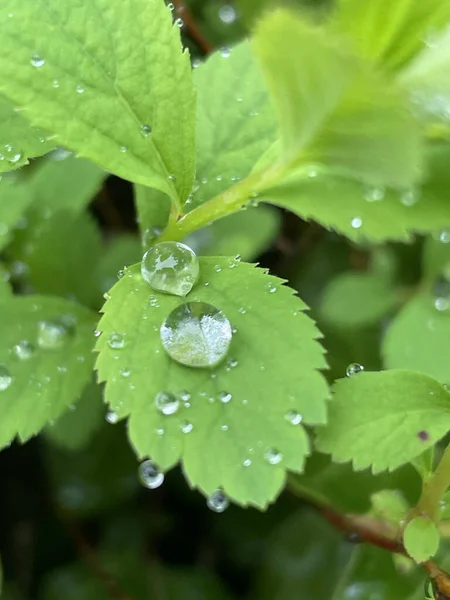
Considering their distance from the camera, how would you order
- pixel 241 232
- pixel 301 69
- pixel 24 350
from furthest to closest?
pixel 241 232, pixel 24 350, pixel 301 69

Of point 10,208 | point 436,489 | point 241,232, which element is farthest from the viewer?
point 241,232

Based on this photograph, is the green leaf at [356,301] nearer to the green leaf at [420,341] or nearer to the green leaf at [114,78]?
the green leaf at [420,341]

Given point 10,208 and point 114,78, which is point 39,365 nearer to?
point 10,208

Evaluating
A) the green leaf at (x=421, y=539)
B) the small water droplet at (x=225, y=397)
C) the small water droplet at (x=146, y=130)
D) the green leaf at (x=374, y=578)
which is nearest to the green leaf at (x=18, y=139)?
the small water droplet at (x=146, y=130)

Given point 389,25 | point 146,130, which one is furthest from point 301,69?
point 146,130

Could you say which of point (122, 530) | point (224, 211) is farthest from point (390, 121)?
point (122, 530)

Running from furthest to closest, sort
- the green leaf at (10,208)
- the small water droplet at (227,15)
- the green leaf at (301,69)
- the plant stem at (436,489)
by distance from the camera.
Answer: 1. the small water droplet at (227,15)
2. the green leaf at (10,208)
3. the plant stem at (436,489)
4. the green leaf at (301,69)

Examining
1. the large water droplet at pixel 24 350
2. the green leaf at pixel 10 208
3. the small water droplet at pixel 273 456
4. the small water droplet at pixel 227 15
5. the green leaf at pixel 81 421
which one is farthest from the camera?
the small water droplet at pixel 227 15

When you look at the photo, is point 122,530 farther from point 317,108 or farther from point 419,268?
point 317,108
